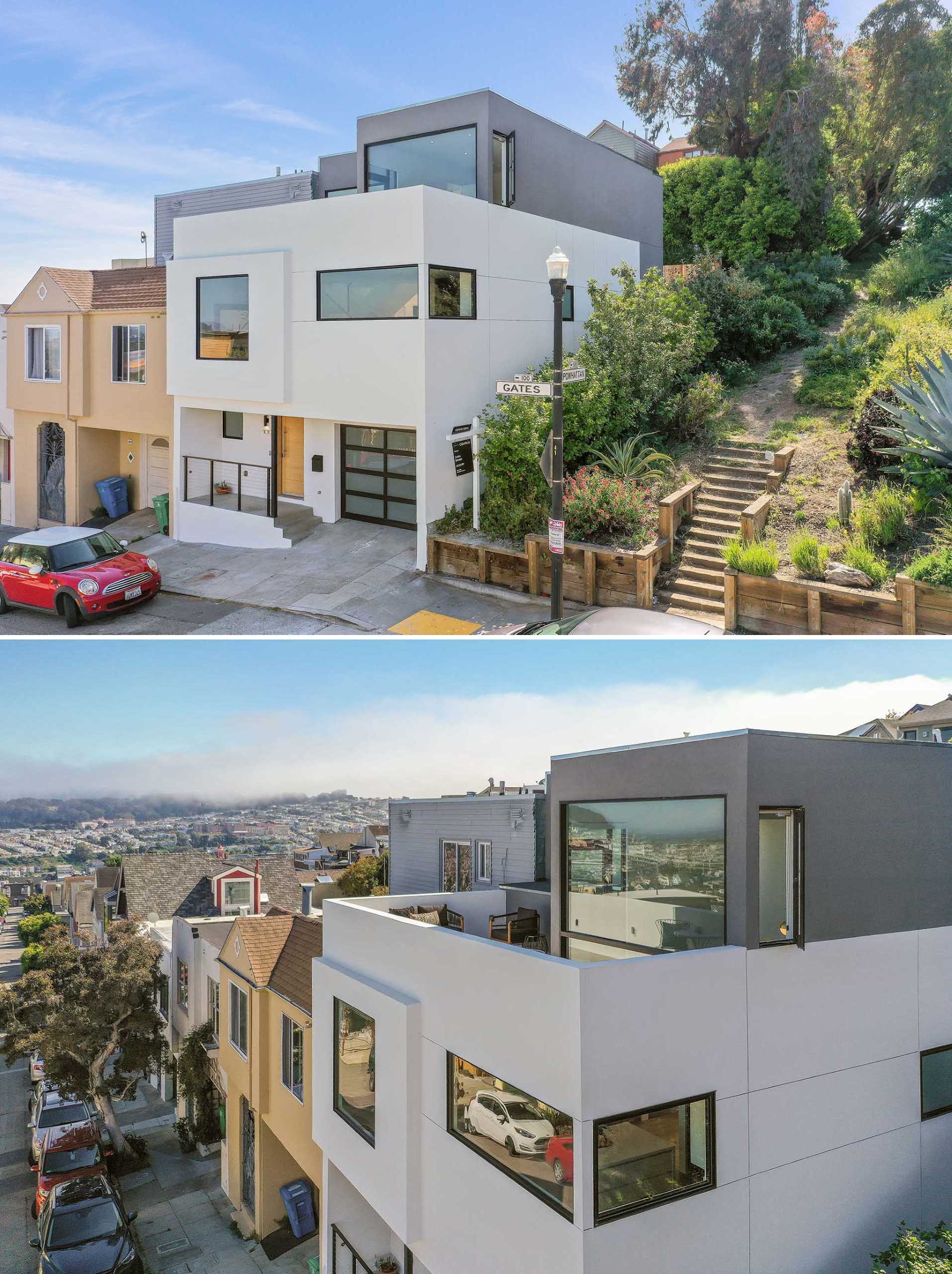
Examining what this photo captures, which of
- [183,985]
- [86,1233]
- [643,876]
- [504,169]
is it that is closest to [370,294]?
[504,169]

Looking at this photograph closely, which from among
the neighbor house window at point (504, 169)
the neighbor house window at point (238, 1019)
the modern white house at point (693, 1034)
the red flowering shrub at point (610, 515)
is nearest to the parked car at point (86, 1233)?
the neighbor house window at point (238, 1019)

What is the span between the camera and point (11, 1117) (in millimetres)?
22172

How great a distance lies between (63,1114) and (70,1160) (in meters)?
3.02

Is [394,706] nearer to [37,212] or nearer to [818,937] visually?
[37,212]

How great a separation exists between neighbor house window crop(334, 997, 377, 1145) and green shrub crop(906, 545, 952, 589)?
8.27 meters

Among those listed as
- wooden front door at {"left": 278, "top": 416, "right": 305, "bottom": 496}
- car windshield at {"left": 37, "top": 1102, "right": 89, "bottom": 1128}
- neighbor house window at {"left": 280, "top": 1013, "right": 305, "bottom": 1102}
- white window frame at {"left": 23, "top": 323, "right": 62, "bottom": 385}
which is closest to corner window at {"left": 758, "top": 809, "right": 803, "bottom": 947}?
neighbor house window at {"left": 280, "top": 1013, "right": 305, "bottom": 1102}

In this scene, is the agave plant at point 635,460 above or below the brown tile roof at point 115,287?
below

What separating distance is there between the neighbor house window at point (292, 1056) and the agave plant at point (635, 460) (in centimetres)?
1040

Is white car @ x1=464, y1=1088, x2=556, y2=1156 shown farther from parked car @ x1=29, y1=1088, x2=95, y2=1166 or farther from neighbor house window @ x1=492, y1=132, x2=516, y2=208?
neighbor house window @ x1=492, y1=132, x2=516, y2=208

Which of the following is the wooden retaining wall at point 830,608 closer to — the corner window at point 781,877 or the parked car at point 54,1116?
the corner window at point 781,877

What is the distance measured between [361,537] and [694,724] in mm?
19540

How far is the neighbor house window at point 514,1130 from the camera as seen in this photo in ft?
20.8

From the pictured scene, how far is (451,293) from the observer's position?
16.5 metres

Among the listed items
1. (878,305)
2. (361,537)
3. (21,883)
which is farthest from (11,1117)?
(21,883)
